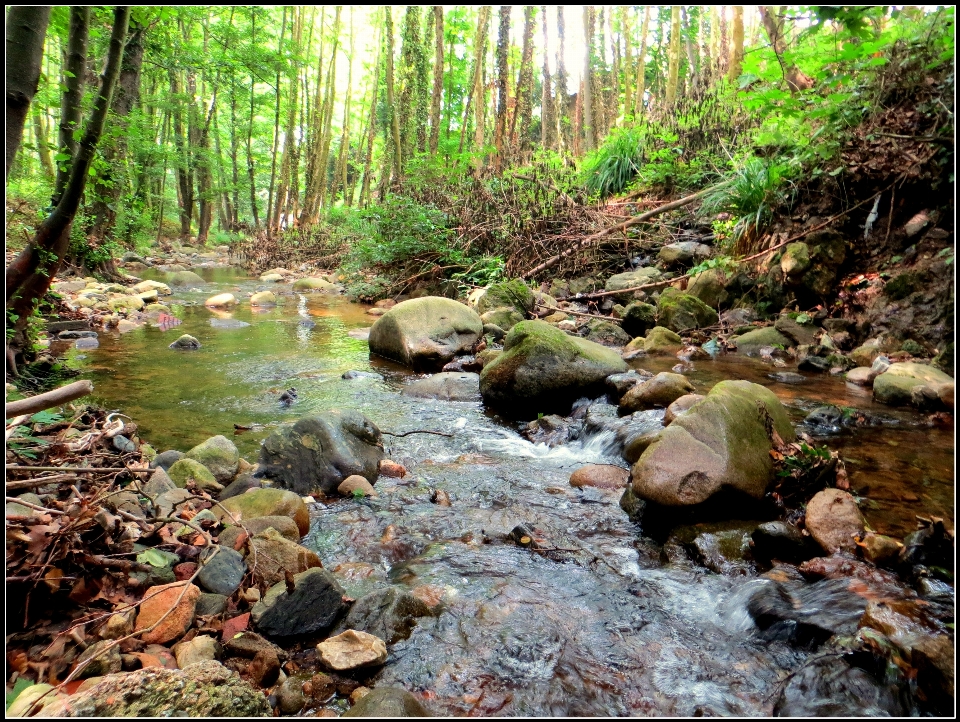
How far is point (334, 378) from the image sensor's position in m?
6.37

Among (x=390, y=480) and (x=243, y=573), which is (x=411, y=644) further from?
(x=390, y=480)

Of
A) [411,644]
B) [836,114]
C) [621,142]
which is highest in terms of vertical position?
[621,142]

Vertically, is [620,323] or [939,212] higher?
[939,212]

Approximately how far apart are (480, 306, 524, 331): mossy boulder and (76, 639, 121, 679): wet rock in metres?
6.66

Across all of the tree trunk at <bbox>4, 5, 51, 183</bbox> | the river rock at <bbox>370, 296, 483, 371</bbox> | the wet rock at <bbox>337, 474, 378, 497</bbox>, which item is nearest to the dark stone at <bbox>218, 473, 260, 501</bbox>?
the wet rock at <bbox>337, 474, 378, 497</bbox>

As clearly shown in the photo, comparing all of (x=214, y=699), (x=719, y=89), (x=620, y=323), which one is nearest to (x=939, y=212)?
(x=620, y=323)

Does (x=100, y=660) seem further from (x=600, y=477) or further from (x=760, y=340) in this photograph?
(x=760, y=340)

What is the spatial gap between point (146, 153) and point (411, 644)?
19.3 metres

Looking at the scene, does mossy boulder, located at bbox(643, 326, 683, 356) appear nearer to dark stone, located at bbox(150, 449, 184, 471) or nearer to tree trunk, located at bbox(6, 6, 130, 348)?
dark stone, located at bbox(150, 449, 184, 471)

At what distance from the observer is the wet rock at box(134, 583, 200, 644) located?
1956 millimetres

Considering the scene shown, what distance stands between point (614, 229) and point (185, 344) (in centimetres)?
712

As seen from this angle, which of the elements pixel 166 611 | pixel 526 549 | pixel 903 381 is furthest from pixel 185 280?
pixel 903 381

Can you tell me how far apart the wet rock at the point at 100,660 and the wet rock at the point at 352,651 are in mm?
656

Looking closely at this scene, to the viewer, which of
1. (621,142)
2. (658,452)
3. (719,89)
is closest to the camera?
(658,452)
